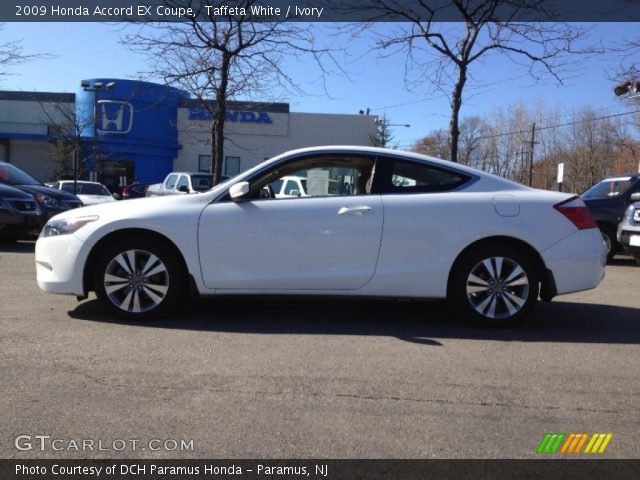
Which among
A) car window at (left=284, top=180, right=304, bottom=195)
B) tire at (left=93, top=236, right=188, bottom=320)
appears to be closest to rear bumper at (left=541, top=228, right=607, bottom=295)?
car window at (left=284, top=180, right=304, bottom=195)

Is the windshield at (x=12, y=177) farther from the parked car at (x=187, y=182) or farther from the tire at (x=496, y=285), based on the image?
the tire at (x=496, y=285)

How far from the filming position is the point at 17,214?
32.1ft

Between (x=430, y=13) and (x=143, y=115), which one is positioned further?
(x=143, y=115)

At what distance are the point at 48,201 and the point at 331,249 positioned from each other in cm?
867

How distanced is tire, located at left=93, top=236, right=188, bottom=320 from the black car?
21.8 feet

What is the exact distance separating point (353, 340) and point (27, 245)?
8.81 meters

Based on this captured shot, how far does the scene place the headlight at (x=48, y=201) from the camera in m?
11.1

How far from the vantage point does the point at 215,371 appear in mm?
3787

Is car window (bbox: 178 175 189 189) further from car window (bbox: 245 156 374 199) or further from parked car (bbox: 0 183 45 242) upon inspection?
car window (bbox: 245 156 374 199)

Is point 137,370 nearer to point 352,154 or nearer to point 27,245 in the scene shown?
point 352,154

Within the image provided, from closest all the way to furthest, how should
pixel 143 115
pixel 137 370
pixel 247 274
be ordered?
pixel 137 370, pixel 247 274, pixel 143 115

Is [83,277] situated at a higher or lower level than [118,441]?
higher

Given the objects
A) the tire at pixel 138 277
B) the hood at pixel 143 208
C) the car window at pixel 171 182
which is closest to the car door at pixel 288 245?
the hood at pixel 143 208
